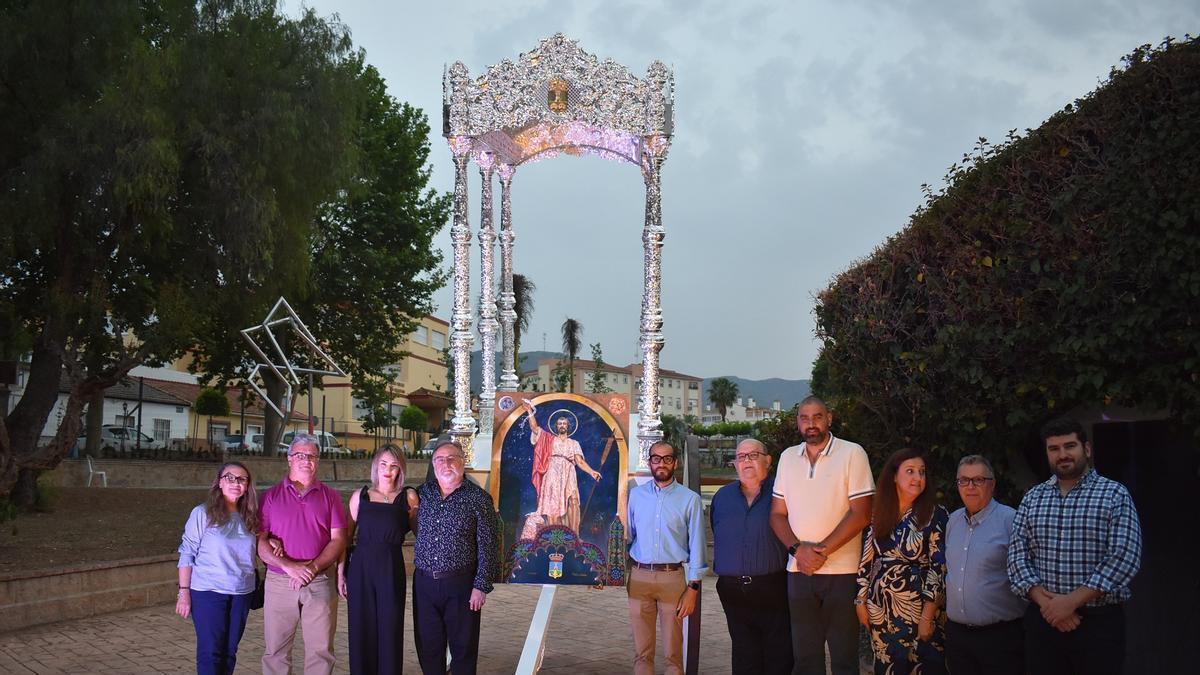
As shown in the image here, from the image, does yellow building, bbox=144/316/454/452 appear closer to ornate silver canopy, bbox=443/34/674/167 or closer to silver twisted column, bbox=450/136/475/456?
silver twisted column, bbox=450/136/475/456

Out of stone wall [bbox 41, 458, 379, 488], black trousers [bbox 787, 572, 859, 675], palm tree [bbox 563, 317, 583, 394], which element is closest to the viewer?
black trousers [bbox 787, 572, 859, 675]

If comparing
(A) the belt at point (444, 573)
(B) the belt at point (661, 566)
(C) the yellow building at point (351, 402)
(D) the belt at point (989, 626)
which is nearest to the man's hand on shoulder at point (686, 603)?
(B) the belt at point (661, 566)

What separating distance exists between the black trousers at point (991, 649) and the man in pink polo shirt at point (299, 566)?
3.55 m

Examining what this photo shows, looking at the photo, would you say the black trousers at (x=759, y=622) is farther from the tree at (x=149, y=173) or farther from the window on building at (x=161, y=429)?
the window on building at (x=161, y=429)

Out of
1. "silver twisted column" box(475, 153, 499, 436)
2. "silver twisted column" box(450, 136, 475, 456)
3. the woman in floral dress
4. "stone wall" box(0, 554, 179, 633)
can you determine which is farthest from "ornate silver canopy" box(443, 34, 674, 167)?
the woman in floral dress

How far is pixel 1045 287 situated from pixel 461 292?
6.76 m

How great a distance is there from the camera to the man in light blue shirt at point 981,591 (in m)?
4.66

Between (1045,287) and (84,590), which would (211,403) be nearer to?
(84,590)

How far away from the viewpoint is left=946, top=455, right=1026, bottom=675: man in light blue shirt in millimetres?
4664

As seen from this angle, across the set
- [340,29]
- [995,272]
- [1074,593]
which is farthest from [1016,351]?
[340,29]

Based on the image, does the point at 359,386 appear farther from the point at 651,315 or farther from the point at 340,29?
the point at 651,315

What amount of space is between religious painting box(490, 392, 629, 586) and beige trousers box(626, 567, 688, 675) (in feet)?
3.03

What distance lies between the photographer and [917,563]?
16.4ft

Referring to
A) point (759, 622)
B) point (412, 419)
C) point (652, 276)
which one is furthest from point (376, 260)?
point (759, 622)
